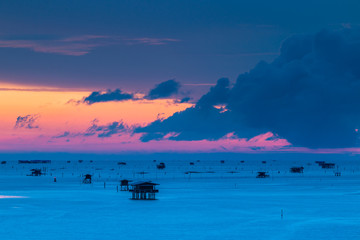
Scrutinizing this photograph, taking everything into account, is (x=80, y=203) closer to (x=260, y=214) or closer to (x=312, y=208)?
(x=260, y=214)

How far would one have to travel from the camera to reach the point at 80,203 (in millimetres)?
79812

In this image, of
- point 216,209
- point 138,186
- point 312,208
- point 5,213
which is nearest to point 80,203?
point 138,186

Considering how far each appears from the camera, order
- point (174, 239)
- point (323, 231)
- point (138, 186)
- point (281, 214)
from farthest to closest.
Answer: point (138, 186) < point (281, 214) < point (323, 231) < point (174, 239)

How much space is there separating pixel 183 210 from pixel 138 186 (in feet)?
58.2

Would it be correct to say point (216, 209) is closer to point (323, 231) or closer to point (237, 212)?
point (237, 212)

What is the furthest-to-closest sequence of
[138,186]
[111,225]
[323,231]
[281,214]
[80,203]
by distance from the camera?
[138,186] → [80,203] → [281,214] → [111,225] → [323,231]

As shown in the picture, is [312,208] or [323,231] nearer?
[323,231]

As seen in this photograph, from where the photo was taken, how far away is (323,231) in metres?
52.7

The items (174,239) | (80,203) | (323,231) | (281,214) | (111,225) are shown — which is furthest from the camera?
(80,203)

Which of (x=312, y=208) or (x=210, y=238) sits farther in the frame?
(x=312, y=208)

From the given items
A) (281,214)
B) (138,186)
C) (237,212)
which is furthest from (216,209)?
(138,186)

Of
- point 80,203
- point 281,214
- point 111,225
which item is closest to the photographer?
point 111,225

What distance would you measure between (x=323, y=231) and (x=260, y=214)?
13.7 meters

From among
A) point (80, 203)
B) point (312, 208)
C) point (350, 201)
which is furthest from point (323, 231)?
point (80, 203)
